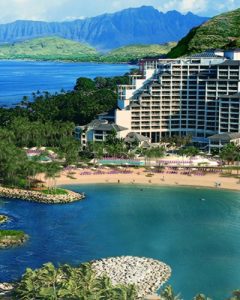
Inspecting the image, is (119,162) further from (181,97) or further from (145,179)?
(181,97)

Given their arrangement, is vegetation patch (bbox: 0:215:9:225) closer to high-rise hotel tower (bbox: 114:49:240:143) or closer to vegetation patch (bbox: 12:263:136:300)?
vegetation patch (bbox: 12:263:136:300)

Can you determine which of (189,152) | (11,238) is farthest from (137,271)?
(189,152)

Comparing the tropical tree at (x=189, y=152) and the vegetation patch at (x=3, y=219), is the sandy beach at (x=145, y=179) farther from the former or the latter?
the vegetation patch at (x=3, y=219)

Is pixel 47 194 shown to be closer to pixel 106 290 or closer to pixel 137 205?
pixel 137 205

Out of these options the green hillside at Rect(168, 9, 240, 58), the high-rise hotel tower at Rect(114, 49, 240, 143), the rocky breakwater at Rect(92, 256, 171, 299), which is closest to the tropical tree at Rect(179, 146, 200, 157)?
the high-rise hotel tower at Rect(114, 49, 240, 143)

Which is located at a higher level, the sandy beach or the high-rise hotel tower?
the high-rise hotel tower

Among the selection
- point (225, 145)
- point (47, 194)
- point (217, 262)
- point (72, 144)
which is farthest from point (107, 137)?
point (217, 262)
